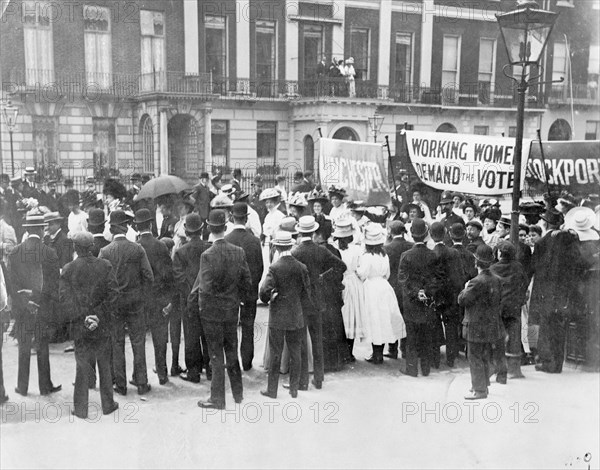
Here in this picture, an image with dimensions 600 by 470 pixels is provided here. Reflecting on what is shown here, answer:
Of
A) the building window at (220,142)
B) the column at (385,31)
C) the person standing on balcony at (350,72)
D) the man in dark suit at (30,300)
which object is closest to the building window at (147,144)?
→ the building window at (220,142)

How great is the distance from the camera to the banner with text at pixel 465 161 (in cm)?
911

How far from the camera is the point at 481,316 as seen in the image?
662 cm

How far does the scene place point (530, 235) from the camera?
8195 mm

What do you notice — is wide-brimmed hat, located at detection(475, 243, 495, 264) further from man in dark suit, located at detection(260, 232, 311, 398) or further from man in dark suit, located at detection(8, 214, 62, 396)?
man in dark suit, located at detection(8, 214, 62, 396)

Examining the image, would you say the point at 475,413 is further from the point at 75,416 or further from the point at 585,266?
the point at 75,416

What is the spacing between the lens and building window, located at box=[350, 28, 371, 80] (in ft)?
69.3

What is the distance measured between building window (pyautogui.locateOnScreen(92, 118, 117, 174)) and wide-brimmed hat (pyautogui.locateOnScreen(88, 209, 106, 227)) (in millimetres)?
16753

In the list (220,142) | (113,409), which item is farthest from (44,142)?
(113,409)

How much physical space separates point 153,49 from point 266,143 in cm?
571

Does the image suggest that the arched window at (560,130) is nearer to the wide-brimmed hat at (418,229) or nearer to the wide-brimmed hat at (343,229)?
the wide-brimmed hat at (343,229)

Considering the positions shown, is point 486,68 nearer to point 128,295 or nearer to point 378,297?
point 378,297

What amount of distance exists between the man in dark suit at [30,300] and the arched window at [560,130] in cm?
2537

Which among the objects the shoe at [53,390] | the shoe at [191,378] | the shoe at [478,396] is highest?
the shoe at [478,396]

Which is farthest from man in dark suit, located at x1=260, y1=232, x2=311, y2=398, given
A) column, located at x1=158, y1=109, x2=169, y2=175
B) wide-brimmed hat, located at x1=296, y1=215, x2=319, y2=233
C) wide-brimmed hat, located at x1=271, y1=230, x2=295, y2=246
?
column, located at x1=158, y1=109, x2=169, y2=175
